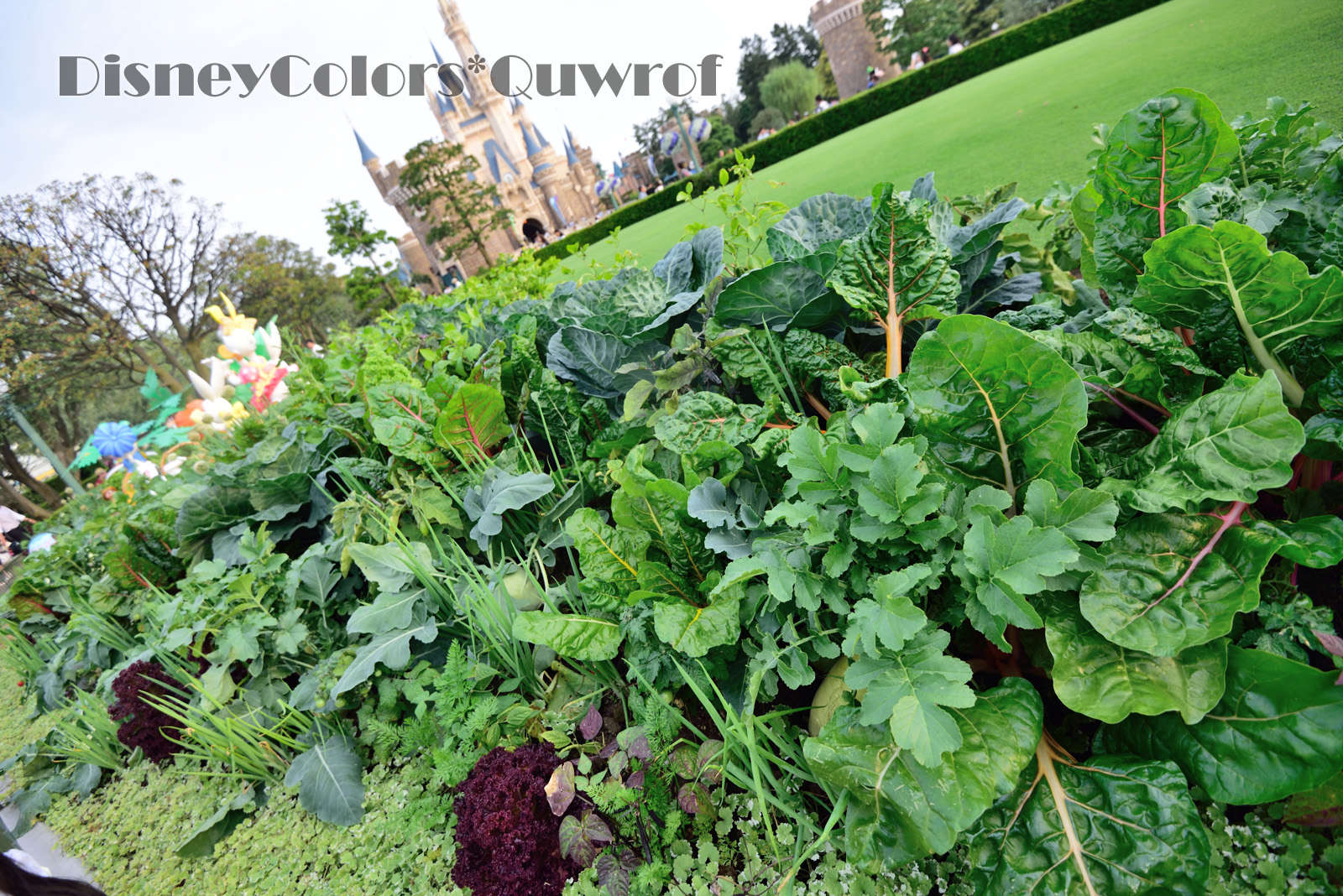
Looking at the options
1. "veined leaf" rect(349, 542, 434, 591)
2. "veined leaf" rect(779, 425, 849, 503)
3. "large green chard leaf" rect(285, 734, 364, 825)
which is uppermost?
"veined leaf" rect(779, 425, 849, 503)

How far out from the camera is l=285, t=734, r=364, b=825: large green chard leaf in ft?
5.13

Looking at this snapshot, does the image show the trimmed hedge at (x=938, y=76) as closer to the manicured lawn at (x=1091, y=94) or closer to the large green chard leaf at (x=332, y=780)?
the manicured lawn at (x=1091, y=94)

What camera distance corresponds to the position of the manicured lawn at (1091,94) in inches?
131

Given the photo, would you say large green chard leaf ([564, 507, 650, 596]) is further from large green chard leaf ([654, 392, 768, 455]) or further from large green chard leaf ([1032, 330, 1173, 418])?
large green chard leaf ([1032, 330, 1173, 418])

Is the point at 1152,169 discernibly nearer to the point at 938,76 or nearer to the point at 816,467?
the point at 816,467

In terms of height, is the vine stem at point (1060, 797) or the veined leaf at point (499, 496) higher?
the veined leaf at point (499, 496)

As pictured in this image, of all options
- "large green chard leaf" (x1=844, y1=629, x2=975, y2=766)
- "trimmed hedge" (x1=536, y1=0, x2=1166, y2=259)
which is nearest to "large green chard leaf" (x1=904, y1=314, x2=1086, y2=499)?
"large green chard leaf" (x1=844, y1=629, x2=975, y2=766)

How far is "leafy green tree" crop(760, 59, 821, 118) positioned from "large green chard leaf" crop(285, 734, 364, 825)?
44.4 meters

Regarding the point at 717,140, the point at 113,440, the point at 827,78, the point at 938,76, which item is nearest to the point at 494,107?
the point at 717,140

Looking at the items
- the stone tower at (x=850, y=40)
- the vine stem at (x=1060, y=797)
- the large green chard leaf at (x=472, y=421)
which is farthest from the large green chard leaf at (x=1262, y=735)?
the stone tower at (x=850, y=40)

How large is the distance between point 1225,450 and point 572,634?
1.20 meters

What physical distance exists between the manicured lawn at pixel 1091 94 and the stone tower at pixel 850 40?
1284 inches

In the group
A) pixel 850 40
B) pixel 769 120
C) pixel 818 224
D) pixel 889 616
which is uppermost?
pixel 850 40

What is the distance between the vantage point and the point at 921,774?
2.81ft
